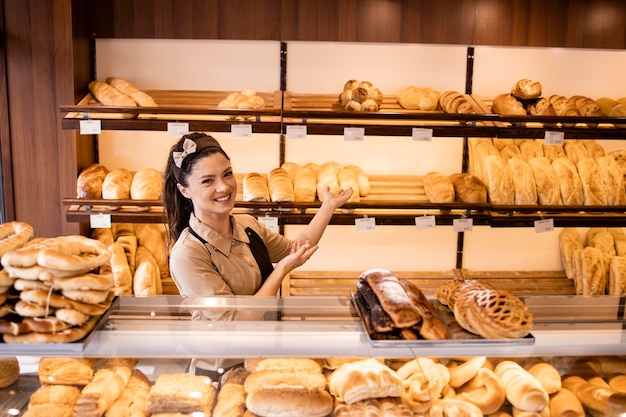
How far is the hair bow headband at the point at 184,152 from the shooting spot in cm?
239

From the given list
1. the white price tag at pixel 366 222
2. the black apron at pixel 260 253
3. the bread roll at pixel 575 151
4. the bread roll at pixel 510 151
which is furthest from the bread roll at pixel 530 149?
the black apron at pixel 260 253

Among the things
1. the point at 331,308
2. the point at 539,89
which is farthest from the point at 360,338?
the point at 539,89

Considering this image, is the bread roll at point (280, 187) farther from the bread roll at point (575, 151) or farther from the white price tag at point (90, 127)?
the bread roll at point (575, 151)

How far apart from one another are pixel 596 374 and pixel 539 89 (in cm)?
243

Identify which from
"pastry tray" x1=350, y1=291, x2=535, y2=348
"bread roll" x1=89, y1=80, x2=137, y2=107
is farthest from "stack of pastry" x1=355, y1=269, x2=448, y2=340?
"bread roll" x1=89, y1=80, x2=137, y2=107

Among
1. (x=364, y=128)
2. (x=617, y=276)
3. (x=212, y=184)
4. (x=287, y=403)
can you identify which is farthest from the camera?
(x=617, y=276)

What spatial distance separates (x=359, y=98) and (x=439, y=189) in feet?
2.42

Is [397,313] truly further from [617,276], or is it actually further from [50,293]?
[617,276]

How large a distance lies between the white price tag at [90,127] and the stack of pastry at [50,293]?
2.06 meters

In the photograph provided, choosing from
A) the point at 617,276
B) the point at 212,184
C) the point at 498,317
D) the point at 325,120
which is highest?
the point at 325,120

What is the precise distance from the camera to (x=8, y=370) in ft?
5.82

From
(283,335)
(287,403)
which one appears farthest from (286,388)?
(283,335)

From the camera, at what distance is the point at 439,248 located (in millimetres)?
4477

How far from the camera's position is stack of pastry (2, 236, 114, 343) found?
5.03ft
